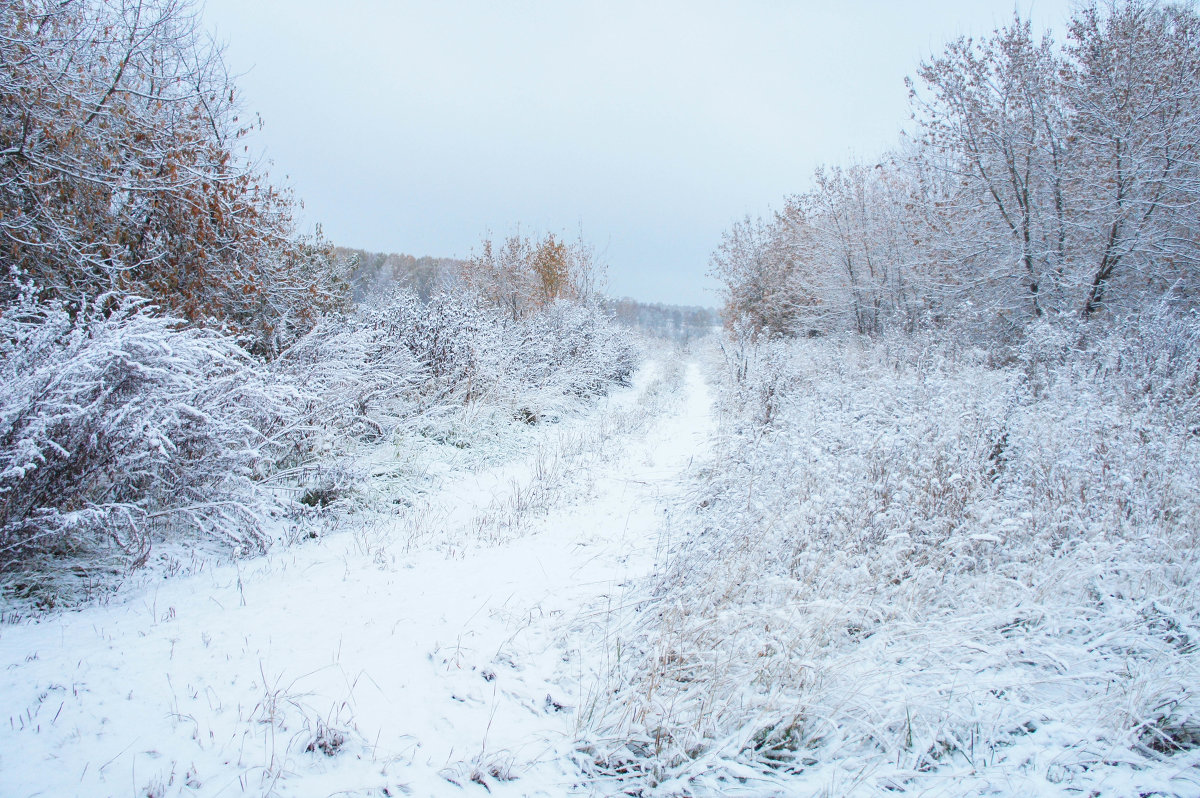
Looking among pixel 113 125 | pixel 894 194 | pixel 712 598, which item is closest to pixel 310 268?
pixel 113 125

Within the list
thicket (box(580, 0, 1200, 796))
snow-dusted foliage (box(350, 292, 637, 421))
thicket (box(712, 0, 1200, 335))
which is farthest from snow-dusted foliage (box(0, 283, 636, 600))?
thicket (box(712, 0, 1200, 335))

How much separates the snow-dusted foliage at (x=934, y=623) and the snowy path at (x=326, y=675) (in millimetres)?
406

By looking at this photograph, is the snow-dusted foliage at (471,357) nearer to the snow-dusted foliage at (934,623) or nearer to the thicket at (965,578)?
the thicket at (965,578)

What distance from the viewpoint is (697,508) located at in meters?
4.96

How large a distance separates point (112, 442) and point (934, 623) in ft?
16.5

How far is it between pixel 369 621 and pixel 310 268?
9.27 meters

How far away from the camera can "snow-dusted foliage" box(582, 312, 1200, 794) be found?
73.9 inches

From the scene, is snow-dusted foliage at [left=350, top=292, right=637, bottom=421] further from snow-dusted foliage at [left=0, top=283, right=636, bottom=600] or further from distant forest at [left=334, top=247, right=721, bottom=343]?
distant forest at [left=334, top=247, right=721, bottom=343]

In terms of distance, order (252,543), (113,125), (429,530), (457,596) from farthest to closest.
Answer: (113,125), (429,530), (252,543), (457,596)

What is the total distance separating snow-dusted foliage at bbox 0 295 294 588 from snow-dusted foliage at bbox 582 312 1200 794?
125 inches

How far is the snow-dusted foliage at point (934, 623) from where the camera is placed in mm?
1877

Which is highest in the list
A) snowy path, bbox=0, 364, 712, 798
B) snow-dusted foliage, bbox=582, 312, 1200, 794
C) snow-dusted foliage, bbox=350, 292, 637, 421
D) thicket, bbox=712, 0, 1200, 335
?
thicket, bbox=712, 0, 1200, 335

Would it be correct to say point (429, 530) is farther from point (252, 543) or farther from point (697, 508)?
point (697, 508)

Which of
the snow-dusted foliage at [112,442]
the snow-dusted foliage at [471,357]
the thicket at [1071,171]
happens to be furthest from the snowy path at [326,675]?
the thicket at [1071,171]
